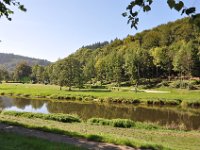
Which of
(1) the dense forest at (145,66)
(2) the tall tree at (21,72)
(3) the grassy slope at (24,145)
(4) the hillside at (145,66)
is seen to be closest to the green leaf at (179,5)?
(3) the grassy slope at (24,145)

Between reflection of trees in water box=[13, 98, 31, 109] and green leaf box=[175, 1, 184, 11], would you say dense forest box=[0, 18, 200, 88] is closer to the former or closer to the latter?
reflection of trees in water box=[13, 98, 31, 109]

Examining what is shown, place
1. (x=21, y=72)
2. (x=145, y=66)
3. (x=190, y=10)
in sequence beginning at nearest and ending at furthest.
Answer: (x=190, y=10), (x=145, y=66), (x=21, y=72)

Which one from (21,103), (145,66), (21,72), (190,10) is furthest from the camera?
(21,72)

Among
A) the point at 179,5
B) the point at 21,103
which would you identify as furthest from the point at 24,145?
the point at 21,103

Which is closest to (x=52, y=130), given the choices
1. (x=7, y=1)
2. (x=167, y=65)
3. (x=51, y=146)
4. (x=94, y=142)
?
(x=94, y=142)

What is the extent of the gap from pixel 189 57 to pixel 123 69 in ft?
104

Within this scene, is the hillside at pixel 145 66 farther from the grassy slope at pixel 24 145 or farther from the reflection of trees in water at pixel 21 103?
the grassy slope at pixel 24 145

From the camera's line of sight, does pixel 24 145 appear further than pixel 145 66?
No

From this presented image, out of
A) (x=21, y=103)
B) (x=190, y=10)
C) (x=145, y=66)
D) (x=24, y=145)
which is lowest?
(x=21, y=103)

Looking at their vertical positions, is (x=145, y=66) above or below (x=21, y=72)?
below

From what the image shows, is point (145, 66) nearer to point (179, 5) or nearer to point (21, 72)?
point (21, 72)

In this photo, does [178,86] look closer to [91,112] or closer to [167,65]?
[167,65]

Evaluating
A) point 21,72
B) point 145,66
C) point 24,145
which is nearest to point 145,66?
point 145,66

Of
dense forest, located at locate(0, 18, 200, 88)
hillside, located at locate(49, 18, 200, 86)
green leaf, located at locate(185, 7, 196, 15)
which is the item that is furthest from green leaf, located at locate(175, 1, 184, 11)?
hillside, located at locate(49, 18, 200, 86)
